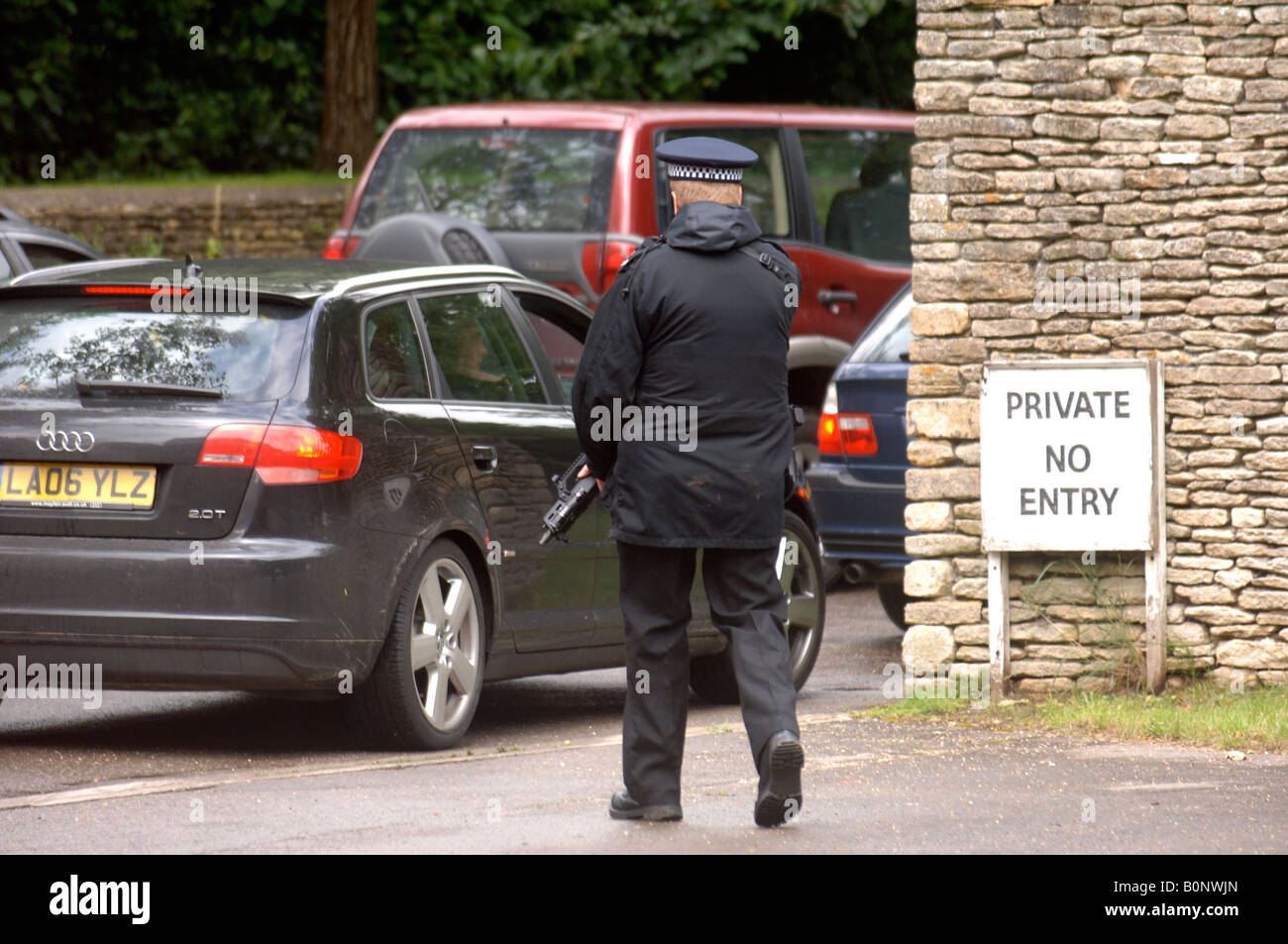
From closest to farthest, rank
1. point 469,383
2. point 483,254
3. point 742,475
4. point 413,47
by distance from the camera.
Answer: point 742,475, point 469,383, point 483,254, point 413,47

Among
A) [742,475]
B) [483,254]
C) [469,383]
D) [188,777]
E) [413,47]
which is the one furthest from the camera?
[413,47]

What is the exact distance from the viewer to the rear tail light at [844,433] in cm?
1045

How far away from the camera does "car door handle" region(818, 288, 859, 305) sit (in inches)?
505

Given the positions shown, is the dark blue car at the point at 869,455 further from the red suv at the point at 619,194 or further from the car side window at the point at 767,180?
the car side window at the point at 767,180

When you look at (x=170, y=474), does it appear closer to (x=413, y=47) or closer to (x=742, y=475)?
(x=742, y=475)

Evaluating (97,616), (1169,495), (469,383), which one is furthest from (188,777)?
(1169,495)

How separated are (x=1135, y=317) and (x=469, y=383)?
253 cm

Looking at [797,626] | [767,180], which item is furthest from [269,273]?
[767,180]

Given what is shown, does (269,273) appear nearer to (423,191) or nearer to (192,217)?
(423,191)

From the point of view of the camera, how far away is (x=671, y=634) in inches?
238

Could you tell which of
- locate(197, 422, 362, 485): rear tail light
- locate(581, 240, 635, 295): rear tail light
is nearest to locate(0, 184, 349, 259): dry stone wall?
locate(581, 240, 635, 295): rear tail light

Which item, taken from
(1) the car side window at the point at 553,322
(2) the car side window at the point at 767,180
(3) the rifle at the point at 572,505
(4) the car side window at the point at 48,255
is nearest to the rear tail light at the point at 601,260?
(2) the car side window at the point at 767,180

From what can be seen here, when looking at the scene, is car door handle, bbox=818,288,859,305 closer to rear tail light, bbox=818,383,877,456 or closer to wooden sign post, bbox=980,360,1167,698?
rear tail light, bbox=818,383,877,456

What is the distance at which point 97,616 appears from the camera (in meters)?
6.98
